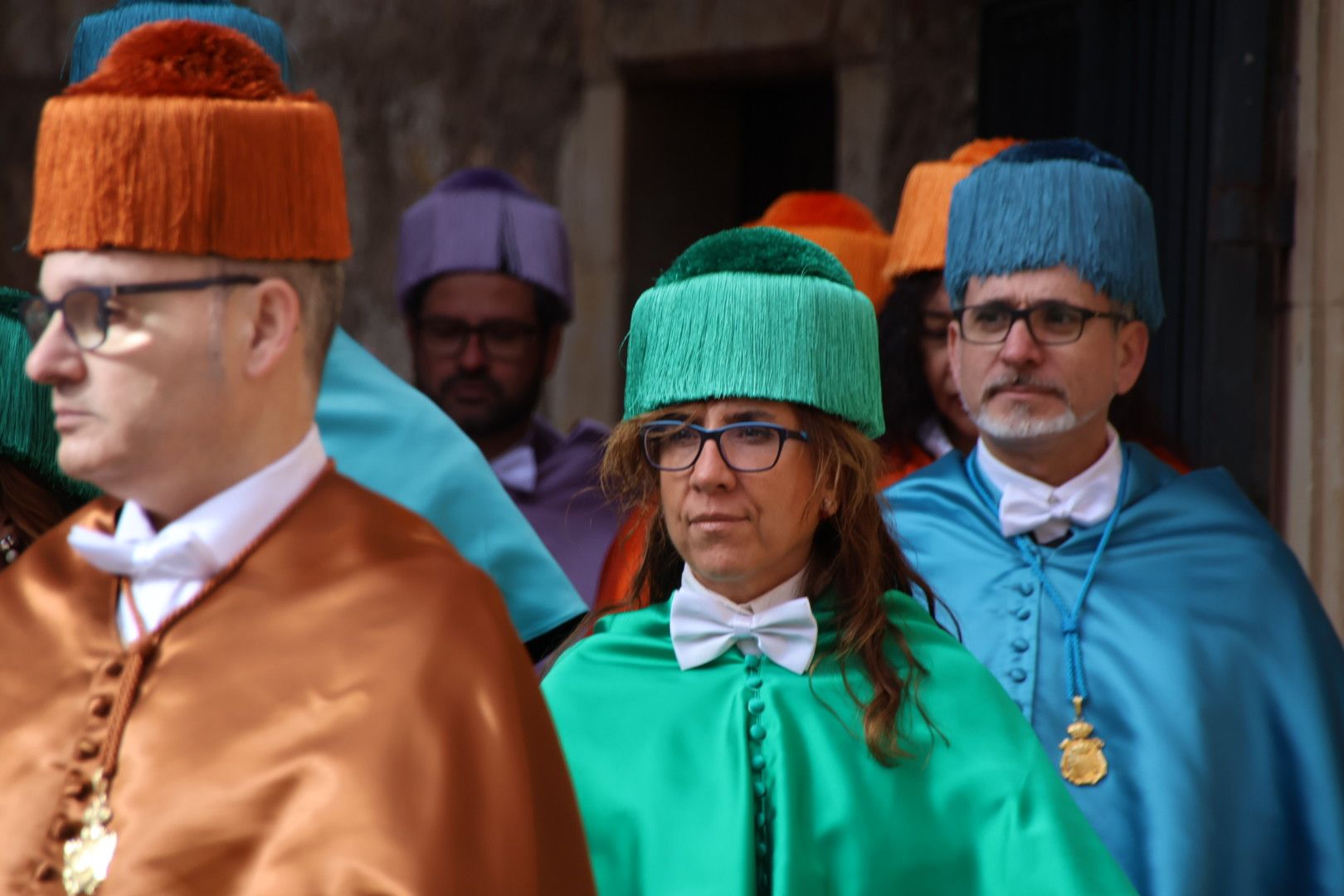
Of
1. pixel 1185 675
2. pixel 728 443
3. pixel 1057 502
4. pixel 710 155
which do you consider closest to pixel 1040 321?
pixel 1057 502

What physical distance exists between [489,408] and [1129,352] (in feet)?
6.45

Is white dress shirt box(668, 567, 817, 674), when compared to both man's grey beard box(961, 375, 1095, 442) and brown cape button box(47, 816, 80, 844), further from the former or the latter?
brown cape button box(47, 816, 80, 844)

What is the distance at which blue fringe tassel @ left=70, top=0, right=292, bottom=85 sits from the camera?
12.2 ft

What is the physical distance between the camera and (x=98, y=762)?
2.23 meters

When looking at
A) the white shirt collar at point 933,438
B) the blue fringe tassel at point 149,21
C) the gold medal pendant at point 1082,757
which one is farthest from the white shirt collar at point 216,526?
the white shirt collar at point 933,438

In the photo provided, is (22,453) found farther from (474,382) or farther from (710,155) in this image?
(710,155)

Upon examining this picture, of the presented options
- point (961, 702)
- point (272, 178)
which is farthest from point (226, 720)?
point (961, 702)

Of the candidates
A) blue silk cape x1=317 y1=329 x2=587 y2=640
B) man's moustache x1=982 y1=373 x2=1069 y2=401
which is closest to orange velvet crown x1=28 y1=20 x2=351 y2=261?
blue silk cape x1=317 y1=329 x2=587 y2=640

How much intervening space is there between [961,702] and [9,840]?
59.6 inches

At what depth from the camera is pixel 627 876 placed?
10.3 ft

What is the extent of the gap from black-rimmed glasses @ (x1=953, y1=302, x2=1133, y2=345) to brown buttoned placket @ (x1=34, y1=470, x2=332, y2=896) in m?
2.24

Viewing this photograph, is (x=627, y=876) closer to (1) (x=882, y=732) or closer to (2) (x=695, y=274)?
(1) (x=882, y=732)

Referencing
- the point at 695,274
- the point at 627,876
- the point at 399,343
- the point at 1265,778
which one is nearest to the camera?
the point at 627,876

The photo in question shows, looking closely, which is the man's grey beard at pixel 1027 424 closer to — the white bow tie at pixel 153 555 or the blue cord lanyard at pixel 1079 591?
the blue cord lanyard at pixel 1079 591
